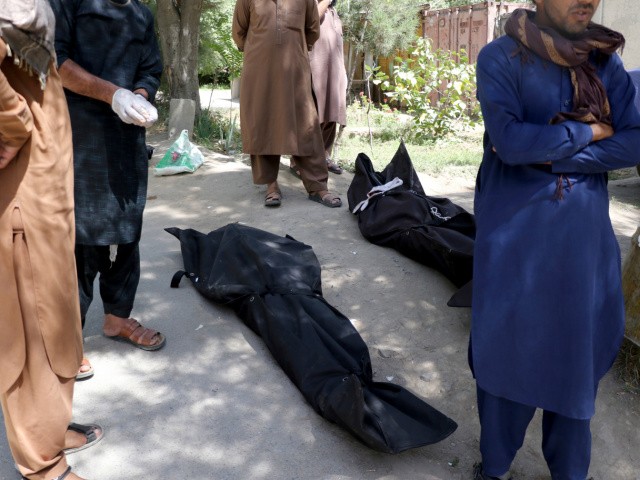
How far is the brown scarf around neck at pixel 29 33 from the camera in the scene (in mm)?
1790

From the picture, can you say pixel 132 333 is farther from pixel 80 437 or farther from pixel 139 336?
pixel 80 437

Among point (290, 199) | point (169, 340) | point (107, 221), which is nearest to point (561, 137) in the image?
point (107, 221)

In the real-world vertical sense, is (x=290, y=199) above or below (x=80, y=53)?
below

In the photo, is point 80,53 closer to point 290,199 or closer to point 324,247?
point 324,247

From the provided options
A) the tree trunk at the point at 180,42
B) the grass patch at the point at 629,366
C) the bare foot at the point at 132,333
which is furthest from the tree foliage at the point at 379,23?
the bare foot at the point at 132,333

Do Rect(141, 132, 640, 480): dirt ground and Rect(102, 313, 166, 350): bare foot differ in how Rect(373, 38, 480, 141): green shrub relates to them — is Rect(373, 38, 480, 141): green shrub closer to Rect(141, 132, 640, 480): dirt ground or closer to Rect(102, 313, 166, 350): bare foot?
Rect(141, 132, 640, 480): dirt ground

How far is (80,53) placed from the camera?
2.75 meters

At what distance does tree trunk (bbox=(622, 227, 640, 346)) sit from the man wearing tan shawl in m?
2.52

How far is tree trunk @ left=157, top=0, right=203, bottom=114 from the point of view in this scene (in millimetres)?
7906

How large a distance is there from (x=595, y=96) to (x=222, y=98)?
46.6ft

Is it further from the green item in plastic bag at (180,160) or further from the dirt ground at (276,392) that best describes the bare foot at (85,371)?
the green item in plastic bag at (180,160)

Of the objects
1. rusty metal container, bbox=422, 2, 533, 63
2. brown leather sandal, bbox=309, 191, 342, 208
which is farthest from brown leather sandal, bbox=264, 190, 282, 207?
rusty metal container, bbox=422, 2, 533, 63

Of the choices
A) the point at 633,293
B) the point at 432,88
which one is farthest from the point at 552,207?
the point at 432,88

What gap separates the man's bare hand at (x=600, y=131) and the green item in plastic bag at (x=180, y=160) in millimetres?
4654
